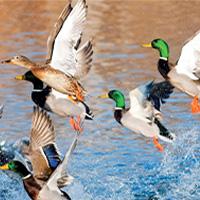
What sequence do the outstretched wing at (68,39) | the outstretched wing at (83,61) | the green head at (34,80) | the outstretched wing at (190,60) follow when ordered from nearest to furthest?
the outstretched wing at (190,60)
the outstretched wing at (68,39)
the green head at (34,80)
the outstretched wing at (83,61)

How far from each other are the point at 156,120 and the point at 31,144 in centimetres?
146

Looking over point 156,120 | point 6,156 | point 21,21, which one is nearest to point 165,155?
point 156,120

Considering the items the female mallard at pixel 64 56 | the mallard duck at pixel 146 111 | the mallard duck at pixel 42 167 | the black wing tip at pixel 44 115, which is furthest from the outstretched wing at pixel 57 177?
the mallard duck at pixel 146 111

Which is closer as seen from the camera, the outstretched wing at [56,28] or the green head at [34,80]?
the outstretched wing at [56,28]

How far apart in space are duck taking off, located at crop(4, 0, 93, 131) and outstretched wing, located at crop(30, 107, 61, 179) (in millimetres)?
635

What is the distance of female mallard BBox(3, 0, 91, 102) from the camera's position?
9.48 m

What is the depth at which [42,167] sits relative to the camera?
867 centimetres

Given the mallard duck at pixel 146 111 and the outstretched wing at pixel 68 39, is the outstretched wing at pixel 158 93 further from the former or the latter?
the outstretched wing at pixel 68 39

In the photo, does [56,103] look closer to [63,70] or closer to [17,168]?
[63,70]

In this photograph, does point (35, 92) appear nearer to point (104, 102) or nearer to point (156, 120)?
point (156, 120)

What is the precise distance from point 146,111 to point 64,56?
948mm

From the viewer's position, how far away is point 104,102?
1357 cm

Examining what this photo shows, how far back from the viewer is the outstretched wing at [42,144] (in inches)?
343

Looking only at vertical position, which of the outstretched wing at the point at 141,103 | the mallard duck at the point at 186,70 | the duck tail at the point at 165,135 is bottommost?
the duck tail at the point at 165,135
